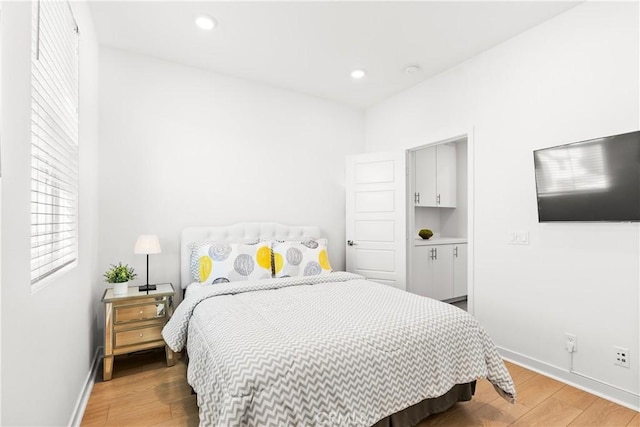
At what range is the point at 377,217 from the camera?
3.97m

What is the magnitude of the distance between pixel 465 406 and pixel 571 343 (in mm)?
1019

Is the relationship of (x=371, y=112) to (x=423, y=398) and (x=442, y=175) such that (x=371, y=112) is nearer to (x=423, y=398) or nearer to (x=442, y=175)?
(x=442, y=175)

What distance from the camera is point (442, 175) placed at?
16.1ft

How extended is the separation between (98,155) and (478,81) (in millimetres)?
3581

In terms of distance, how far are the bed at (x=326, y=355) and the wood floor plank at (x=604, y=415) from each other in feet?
1.64

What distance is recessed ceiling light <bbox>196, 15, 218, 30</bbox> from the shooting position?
8.34 feet

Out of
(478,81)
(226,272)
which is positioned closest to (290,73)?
(478,81)

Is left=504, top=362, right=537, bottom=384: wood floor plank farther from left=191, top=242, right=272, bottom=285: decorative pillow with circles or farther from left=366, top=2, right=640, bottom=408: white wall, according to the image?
left=191, top=242, right=272, bottom=285: decorative pillow with circles

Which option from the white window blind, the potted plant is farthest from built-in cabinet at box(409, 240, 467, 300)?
the white window blind

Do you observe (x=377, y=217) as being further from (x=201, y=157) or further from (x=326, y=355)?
(x=326, y=355)

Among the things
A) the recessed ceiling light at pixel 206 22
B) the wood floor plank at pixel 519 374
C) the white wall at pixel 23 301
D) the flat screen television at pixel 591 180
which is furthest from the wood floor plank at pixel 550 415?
the recessed ceiling light at pixel 206 22

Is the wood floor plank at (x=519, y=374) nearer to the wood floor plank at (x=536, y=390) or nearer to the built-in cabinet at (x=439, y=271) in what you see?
the wood floor plank at (x=536, y=390)

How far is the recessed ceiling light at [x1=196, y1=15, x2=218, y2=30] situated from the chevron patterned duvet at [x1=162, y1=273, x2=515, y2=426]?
2.12 metres

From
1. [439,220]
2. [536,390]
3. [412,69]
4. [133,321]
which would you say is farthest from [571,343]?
[133,321]
